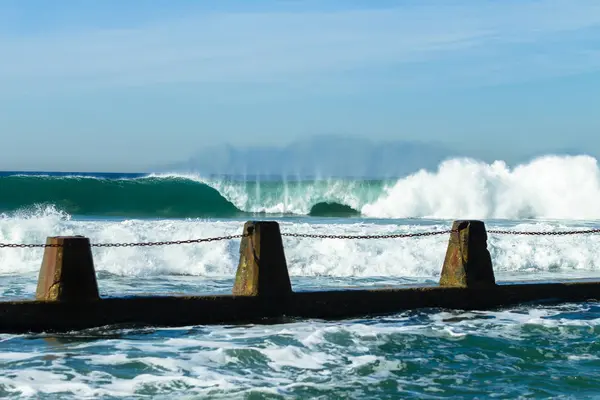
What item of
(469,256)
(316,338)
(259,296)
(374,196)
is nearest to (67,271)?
(259,296)

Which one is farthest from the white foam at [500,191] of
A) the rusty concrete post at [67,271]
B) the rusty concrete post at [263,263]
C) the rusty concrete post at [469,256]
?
the rusty concrete post at [67,271]

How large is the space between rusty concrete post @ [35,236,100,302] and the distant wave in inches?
1244

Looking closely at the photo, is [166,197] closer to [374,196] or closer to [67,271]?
[374,196]

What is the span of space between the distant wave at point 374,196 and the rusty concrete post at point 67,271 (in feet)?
104

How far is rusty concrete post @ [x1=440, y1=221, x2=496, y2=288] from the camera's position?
39.2 ft

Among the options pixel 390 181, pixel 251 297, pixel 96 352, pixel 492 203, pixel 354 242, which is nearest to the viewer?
pixel 96 352

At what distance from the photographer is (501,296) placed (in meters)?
12.2

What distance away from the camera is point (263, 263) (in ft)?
36.0

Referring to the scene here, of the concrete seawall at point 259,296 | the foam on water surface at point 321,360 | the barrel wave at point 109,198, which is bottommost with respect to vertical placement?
the foam on water surface at point 321,360

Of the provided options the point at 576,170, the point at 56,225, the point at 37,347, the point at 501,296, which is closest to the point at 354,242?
the point at 56,225

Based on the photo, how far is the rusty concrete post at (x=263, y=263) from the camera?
11.0 metres

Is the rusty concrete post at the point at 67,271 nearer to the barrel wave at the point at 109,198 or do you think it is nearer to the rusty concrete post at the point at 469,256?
the rusty concrete post at the point at 469,256

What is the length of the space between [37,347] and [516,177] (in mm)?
38270

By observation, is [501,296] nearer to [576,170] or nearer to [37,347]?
[37,347]
